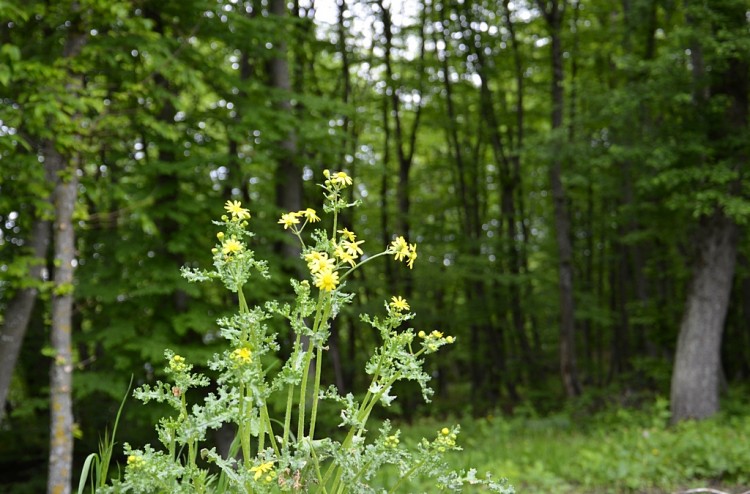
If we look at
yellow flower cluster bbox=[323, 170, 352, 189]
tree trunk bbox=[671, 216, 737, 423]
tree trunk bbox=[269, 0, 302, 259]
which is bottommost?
tree trunk bbox=[671, 216, 737, 423]

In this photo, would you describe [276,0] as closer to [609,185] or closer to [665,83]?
[665,83]

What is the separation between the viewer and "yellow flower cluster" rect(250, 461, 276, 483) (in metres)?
1.60

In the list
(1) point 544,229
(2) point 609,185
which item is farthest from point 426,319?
(1) point 544,229

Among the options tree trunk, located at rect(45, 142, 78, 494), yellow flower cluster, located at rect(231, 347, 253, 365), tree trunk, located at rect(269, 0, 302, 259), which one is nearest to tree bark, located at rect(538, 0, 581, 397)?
tree trunk, located at rect(269, 0, 302, 259)

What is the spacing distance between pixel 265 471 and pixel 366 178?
1383 centimetres

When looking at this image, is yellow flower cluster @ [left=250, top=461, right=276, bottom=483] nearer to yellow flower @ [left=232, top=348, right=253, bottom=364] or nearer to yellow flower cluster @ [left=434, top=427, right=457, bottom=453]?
yellow flower @ [left=232, top=348, right=253, bottom=364]

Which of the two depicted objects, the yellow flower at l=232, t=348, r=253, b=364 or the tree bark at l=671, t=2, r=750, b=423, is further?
the tree bark at l=671, t=2, r=750, b=423

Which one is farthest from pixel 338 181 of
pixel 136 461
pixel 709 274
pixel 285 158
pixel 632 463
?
pixel 709 274

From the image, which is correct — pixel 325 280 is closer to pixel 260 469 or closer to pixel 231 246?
pixel 231 246

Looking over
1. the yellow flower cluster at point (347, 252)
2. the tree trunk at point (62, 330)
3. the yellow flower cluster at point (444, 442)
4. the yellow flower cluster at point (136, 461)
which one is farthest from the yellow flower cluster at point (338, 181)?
the tree trunk at point (62, 330)

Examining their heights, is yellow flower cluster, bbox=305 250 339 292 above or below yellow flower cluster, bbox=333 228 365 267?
below

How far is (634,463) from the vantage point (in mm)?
5449

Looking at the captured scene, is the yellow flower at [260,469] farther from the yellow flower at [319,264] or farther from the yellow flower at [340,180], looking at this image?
the yellow flower at [340,180]

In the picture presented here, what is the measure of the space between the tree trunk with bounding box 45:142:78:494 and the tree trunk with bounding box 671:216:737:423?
23.5ft
